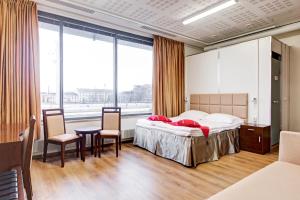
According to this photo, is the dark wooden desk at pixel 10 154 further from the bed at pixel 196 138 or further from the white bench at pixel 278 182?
the bed at pixel 196 138

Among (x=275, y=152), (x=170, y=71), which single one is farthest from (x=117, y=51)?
(x=275, y=152)

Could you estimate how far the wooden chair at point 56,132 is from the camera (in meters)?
3.15

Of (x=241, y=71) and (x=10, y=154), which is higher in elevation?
(x=241, y=71)

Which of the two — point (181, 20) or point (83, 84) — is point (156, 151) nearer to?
point (83, 84)

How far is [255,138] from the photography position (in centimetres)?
384

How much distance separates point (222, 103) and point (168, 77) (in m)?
1.57

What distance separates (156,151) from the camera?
3750 mm

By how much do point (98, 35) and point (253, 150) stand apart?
4.21m

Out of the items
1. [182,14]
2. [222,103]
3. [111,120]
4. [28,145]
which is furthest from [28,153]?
[222,103]

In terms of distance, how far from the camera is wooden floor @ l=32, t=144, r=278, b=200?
2.26 metres

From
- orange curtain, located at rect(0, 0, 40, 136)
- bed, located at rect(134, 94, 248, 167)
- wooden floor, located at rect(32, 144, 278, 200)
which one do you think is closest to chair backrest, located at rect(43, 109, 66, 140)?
orange curtain, located at rect(0, 0, 40, 136)

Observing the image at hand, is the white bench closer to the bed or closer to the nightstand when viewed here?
the bed

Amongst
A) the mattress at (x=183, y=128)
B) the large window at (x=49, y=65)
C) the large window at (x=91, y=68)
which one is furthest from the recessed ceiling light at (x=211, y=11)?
the large window at (x=49, y=65)

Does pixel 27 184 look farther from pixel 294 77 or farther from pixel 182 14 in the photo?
pixel 294 77
